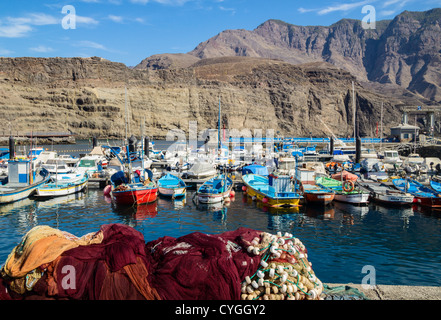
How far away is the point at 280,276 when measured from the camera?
607 cm

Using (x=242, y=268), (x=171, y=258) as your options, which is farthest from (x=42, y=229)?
(x=242, y=268)

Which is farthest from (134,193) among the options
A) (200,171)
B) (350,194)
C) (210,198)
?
(350,194)

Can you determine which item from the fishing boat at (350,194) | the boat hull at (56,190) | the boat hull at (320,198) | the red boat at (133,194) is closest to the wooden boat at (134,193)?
the red boat at (133,194)

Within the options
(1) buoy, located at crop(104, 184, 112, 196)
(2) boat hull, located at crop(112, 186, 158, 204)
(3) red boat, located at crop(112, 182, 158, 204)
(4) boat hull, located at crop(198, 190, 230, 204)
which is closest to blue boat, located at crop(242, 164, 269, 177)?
(4) boat hull, located at crop(198, 190, 230, 204)

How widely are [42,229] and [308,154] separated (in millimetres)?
51796

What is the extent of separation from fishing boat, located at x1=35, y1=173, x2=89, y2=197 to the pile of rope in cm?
A: 2468

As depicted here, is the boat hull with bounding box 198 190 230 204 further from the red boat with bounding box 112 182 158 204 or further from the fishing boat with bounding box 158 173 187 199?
the red boat with bounding box 112 182 158 204

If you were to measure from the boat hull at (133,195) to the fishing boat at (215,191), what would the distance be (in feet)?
12.1

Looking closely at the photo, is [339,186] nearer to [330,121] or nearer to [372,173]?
[372,173]

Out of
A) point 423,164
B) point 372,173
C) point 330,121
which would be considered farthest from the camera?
point 330,121

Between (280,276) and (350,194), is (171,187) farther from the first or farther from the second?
(280,276)

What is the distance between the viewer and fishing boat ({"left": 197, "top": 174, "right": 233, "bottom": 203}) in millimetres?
25709

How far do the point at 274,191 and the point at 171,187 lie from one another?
836 cm
